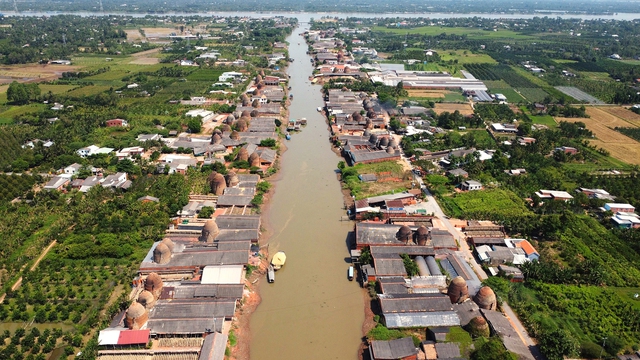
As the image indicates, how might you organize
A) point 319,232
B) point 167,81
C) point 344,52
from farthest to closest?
point 344,52, point 167,81, point 319,232

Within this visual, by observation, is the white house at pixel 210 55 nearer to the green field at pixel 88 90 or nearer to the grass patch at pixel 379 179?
the green field at pixel 88 90

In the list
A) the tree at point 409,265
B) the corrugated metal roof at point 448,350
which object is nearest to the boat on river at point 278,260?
the tree at point 409,265

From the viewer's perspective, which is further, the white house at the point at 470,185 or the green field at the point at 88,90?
the green field at the point at 88,90

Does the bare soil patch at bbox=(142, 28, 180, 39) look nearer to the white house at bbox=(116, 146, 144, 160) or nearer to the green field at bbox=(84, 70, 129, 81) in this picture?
the green field at bbox=(84, 70, 129, 81)

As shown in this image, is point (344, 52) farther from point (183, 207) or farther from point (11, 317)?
point (11, 317)

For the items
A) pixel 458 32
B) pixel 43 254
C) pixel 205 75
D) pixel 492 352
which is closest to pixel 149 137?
pixel 43 254

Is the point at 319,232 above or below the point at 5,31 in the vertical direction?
below

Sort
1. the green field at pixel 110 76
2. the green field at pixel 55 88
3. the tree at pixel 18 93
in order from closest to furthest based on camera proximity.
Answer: the tree at pixel 18 93 < the green field at pixel 55 88 < the green field at pixel 110 76

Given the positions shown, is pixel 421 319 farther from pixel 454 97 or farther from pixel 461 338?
pixel 454 97

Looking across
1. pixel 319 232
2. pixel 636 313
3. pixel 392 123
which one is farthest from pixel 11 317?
pixel 392 123
